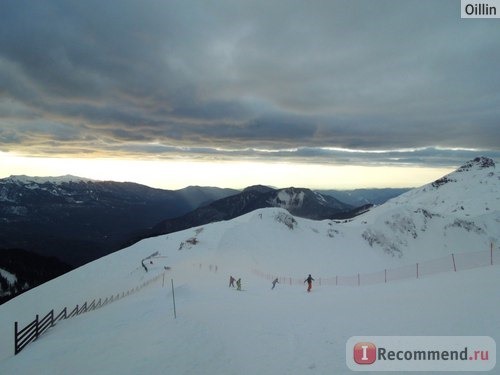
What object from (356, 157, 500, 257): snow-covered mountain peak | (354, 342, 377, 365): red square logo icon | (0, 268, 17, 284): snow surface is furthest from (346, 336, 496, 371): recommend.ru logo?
(0, 268, 17, 284): snow surface

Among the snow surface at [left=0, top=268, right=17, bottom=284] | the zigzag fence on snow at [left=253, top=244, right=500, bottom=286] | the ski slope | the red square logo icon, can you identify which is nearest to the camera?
the red square logo icon

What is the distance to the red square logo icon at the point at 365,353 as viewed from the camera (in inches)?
472

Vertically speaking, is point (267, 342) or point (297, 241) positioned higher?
point (267, 342)

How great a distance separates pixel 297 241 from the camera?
93562mm

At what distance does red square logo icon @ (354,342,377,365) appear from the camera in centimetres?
1198

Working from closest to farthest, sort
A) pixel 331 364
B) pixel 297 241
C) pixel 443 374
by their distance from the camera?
1. pixel 443 374
2. pixel 331 364
3. pixel 297 241

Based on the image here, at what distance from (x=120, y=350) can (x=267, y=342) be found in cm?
748

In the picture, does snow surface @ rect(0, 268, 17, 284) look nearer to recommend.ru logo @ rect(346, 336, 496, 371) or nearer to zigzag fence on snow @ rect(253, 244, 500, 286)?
zigzag fence on snow @ rect(253, 244, 500, 286)

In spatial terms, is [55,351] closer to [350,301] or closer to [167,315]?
[167,315]

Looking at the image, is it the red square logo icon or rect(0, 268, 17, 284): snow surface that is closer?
the red square logo icon

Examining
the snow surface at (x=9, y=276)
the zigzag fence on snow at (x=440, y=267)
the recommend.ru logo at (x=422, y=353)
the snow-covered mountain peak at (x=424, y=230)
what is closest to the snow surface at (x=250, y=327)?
the recommend.ru logo at (x=422, y=353)

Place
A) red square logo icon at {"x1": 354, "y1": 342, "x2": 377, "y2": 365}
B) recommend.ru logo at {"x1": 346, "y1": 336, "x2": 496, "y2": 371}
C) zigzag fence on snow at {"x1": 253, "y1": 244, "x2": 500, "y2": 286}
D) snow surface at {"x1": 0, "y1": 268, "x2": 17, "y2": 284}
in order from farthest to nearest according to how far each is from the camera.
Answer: snow surface at {"x1": 0, "y1": 268, "x2": 17, "y2": 284}, zigzag fence on snow at {"x1": 253, "y1": 244, "x2": 500, "y2": 286}, red square logo icon at {"x1": 354, "y1": 342, "x2": 377, "y2": 365}, recommend.ru logo at {"x1": 346, "y1": 336, "x2": 496, "y2": 371}

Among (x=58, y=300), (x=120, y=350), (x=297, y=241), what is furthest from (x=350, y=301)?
Result: (x=297, y=241)

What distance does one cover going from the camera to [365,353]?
492 inches
